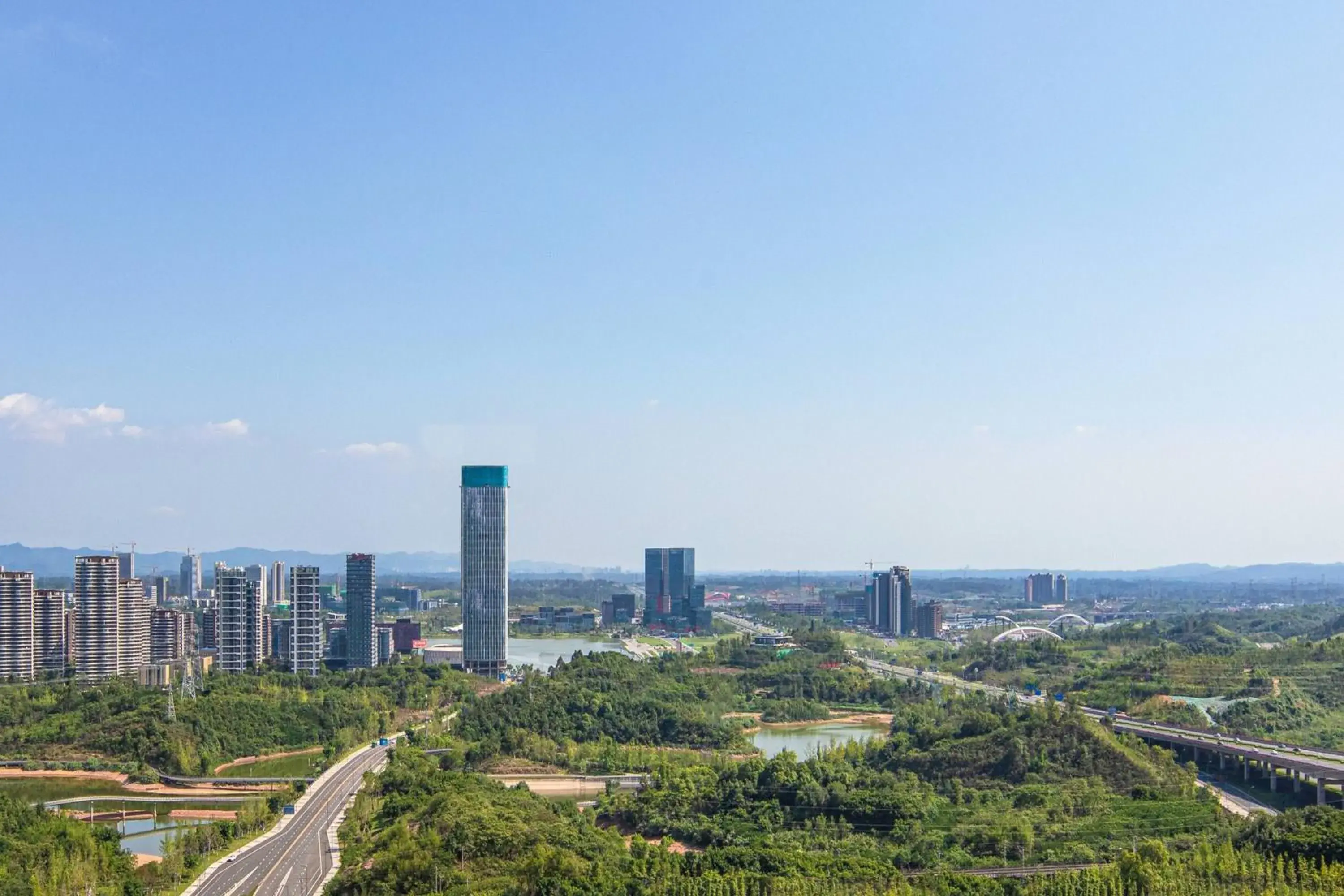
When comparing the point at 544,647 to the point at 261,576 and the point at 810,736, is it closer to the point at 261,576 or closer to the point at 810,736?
the point at 261,576

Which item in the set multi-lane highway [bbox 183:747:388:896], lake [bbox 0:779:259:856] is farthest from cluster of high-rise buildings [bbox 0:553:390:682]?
multi-lane highway [bbox 183:747:388:896]

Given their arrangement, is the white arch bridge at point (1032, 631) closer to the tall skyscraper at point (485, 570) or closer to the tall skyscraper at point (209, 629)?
the tall skyscraper at point (485, 570)

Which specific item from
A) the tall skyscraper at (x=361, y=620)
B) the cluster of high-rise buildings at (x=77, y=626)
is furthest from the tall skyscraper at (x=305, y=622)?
the cluster of high-rise buildings at (x=77, y=626)

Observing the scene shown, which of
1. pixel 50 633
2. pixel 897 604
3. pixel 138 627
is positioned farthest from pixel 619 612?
pixel 50 633

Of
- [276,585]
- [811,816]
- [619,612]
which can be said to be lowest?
[619,612]

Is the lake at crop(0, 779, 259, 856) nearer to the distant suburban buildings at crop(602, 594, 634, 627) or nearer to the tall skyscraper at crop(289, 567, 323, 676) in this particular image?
the tall skyscraper at crop(289, 567, 323, 676)
